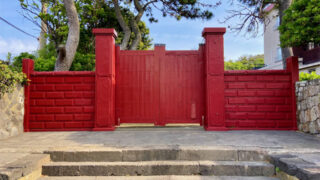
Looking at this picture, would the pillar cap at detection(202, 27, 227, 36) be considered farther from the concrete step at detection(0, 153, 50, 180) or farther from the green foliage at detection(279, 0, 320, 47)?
the concrete step at detection(0, 153, 50, 180)

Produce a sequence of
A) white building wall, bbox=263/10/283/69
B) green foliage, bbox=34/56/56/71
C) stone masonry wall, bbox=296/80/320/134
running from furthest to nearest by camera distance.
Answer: white building wall, bbox=263/10/283/69
green foliage, bbox=34/56/56/71
stone masonry wall, bbox=296/80/320/134

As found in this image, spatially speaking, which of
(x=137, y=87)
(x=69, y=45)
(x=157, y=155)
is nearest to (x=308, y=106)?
(x=157, y=155)

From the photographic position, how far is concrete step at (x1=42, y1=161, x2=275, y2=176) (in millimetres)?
3178

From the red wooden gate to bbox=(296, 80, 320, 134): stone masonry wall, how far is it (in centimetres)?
230

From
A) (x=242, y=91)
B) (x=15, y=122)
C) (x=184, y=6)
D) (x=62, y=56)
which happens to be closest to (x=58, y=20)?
(x=62, y=56)

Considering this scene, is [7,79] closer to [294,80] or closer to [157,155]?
[157,155]

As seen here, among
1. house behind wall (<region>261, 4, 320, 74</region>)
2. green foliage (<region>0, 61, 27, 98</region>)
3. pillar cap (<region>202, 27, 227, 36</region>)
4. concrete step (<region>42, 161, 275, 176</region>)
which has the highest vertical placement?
house behind wall (<region>261, 4, 320, 74</region>)

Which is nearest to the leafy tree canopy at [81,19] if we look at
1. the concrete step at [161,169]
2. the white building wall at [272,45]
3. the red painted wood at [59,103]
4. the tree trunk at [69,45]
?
the tree trunk at [69,45]

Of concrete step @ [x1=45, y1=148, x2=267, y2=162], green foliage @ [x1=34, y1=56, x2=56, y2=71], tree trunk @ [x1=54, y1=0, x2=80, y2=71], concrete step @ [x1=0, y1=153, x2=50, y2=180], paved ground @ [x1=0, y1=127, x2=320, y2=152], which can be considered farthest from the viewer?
green foliage @ [x1=34, y1=56, x2=56, y2=71]

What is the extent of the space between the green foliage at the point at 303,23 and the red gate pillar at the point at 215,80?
1.57m

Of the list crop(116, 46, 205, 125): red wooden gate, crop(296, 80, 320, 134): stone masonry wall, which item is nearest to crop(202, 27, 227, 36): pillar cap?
crop(116, 46, 205, 125): red wooden gate

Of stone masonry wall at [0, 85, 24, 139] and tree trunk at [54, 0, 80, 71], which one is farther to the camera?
tree trunk at [54, 0, 80, 71]

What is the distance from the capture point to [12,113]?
484 centimetres

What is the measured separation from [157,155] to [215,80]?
8.74 ft
